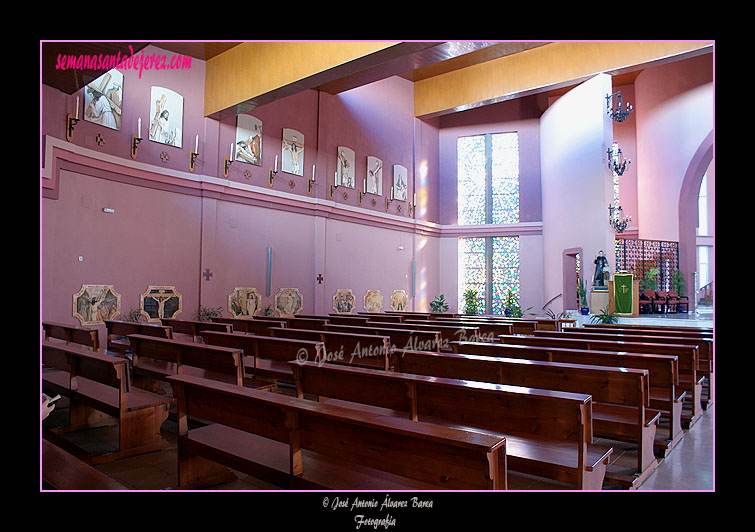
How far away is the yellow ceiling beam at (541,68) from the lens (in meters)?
10.5

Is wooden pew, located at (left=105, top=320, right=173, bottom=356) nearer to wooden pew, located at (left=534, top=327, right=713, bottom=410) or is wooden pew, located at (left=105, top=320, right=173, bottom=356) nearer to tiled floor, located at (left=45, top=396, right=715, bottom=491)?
tiled floor, located at (left=45, top=396, right=715, bottom=491)

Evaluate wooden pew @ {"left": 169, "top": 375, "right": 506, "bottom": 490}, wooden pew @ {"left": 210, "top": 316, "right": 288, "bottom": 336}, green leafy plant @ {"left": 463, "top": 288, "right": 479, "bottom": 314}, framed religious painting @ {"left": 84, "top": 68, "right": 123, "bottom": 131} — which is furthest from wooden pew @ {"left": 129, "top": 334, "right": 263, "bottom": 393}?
green leafy plant @ {"left": 463, "top": 288, "right": 479, "bottom": 314}

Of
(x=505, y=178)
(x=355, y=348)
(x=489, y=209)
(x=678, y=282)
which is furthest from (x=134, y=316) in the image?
(x=678, y=282)

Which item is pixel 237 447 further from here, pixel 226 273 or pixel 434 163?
pixel 434 163

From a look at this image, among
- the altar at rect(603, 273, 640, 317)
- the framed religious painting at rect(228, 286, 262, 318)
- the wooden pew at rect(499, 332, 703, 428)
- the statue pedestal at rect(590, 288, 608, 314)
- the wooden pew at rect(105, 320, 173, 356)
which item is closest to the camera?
the wooden pew at rect(499, 332, 703, 428)

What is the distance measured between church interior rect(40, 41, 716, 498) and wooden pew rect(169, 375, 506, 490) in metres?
0.01

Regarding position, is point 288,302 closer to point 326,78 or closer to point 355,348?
point 326,78

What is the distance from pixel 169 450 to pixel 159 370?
4.14 feet

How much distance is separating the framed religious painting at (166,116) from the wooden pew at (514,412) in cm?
764

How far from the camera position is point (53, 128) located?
24.2 ft

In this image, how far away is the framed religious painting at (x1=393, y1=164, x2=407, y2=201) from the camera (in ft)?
47.5

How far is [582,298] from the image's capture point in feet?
41.7

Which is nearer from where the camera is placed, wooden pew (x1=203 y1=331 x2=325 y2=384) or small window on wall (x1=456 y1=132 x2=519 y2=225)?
wooden pew (x1=203 y1=331 x2=325 y2=384)

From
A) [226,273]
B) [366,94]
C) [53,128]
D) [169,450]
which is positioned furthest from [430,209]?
[169,450]
